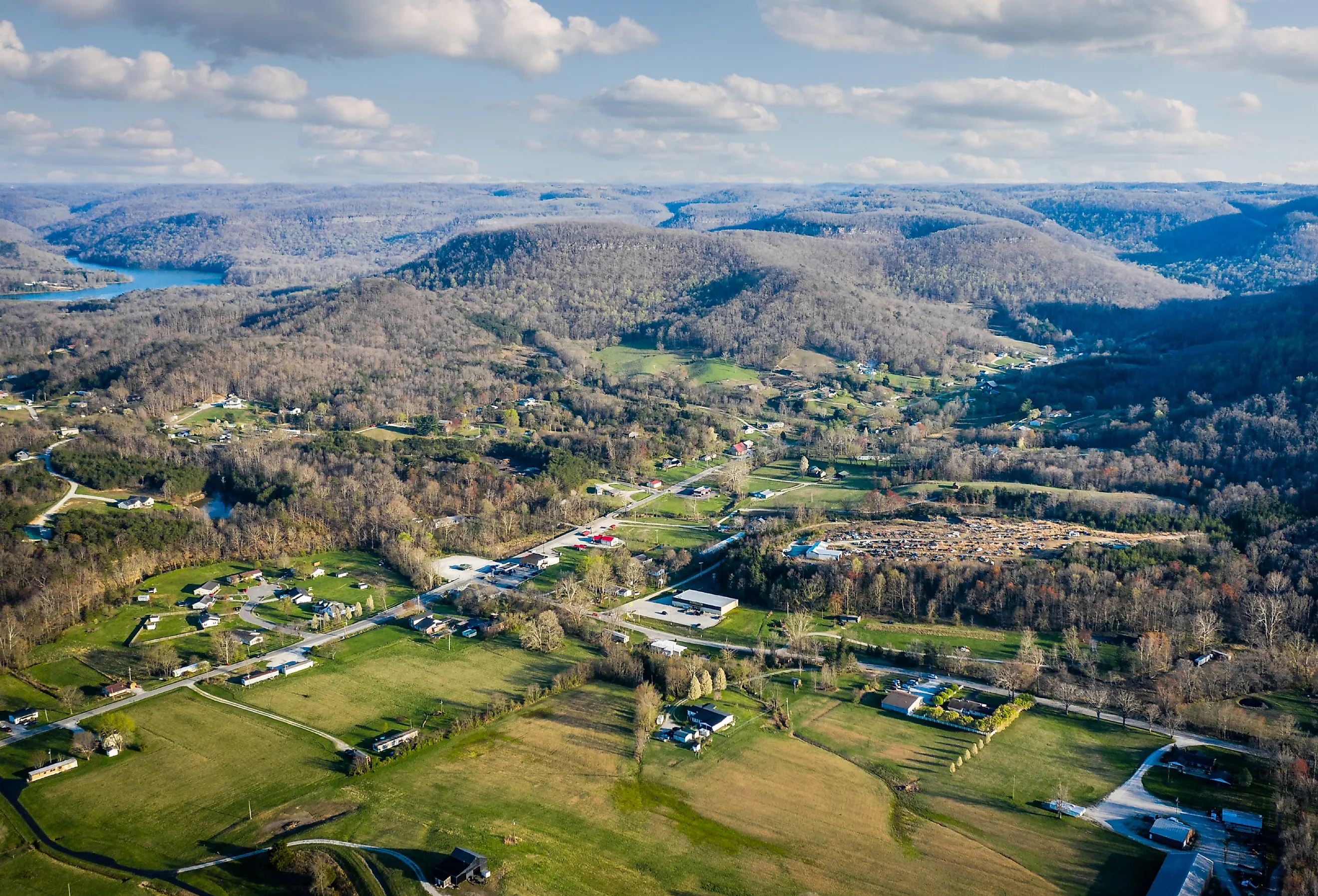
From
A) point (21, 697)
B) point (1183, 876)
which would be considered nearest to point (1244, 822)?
point (1183, 876)

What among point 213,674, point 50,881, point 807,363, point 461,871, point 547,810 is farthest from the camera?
point 807,363

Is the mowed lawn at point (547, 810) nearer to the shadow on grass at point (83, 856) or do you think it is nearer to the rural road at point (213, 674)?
the shadow on grass at point (83, 856)

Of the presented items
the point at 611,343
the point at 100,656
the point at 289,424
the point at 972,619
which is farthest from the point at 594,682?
the point at 611,343

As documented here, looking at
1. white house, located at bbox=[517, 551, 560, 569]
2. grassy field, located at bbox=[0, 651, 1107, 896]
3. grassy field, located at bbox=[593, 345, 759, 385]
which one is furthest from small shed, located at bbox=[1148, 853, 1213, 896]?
grassy field, located at bbox=[593, 345, 759, 385]

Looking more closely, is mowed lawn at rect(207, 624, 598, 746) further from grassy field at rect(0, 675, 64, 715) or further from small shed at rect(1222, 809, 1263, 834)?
small shed at rect(1222, 809, 1263, 834)

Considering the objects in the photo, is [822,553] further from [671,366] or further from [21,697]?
[671,366]

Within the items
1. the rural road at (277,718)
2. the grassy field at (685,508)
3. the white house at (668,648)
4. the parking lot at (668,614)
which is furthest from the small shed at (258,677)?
the grassy field at (685,508)

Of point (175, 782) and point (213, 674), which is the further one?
point (213, 674)
